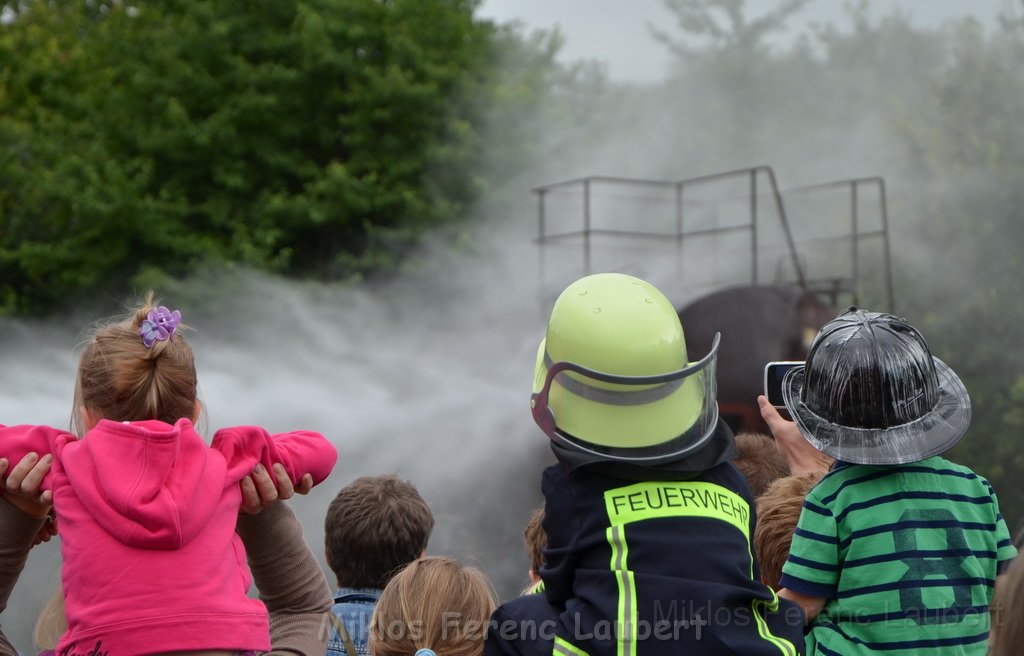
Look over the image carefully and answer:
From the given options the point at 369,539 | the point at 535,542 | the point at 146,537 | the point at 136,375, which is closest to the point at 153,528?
the point at 146,537

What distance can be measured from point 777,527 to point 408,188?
14542 mm

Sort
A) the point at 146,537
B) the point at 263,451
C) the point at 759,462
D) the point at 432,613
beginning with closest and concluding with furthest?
the point at 146,537 < the point at 263,451 < the point at 432,613 < the point at 759,462

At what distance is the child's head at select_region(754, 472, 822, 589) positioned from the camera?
2883mm

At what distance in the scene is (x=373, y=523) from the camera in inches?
129

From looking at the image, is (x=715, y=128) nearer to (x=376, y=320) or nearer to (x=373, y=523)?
(x=376, y=320)

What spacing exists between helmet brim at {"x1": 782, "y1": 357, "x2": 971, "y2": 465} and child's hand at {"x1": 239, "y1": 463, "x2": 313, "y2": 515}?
1.06 m

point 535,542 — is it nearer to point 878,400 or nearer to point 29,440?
point 878,400

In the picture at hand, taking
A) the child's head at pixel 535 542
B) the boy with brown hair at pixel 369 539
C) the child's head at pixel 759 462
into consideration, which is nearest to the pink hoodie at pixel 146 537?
the boy with brown hair at pixel 369 539

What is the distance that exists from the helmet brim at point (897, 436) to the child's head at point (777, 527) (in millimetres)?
393

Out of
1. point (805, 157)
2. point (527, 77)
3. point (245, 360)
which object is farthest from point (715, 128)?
point (245, 360)

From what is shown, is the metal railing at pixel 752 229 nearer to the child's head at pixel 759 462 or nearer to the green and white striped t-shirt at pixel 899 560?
the child's head at pixel 759 462

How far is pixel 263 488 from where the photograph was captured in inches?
91.8

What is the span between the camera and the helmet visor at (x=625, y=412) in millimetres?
2250

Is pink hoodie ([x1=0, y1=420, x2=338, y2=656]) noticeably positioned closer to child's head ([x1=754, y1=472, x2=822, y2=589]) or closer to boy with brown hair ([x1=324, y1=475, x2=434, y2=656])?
boy with brown hair ([x1=324, y1=475, x2=434, y2=656])
